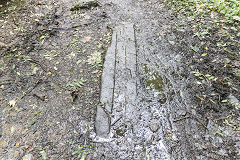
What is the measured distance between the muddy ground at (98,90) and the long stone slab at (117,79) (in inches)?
4.2

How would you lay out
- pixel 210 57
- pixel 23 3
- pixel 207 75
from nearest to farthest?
1. pixel 207 75
2. pixel 210 57
3. pixel 23 3

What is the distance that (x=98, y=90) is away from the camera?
254 centimetres

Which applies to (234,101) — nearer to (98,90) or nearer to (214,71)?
(214,71)

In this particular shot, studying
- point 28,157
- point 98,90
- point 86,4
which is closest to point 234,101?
point 98,90

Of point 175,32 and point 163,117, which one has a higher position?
point 175,32

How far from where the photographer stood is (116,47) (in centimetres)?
318

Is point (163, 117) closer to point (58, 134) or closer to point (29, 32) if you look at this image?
point (58, 134)

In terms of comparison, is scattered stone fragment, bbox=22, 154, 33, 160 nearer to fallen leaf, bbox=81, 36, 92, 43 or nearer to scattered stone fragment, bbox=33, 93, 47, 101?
scattered stone fragment, bbox=33, 93, 47, 101

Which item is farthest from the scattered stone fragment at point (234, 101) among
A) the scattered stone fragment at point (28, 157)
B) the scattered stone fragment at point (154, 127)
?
the scattered stone fragment at point (28, 157)

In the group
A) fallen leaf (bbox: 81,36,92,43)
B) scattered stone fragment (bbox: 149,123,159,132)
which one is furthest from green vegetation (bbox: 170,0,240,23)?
scattered stone fragment (bbox: 149,123,159,132)

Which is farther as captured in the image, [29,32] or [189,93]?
[29,32]

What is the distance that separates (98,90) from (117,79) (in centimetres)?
37

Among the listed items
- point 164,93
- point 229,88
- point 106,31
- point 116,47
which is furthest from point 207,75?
point 106,31

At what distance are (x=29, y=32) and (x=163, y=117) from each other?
3.19m
